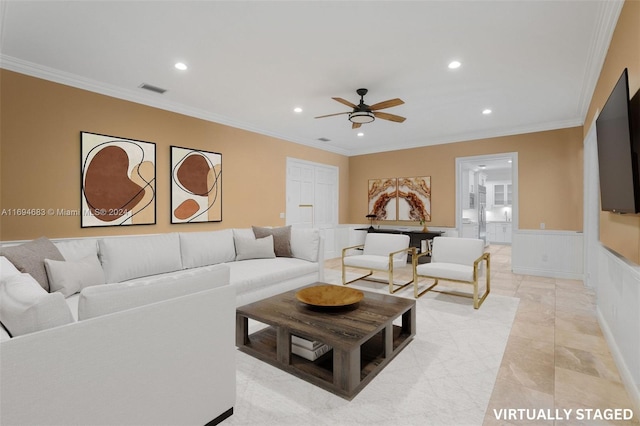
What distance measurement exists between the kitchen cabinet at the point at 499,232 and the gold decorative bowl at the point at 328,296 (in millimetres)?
9145

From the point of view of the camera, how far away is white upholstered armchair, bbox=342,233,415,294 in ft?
14.7

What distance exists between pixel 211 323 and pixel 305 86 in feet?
10.1

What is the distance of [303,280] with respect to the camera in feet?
13.8

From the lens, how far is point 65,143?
3502 mm

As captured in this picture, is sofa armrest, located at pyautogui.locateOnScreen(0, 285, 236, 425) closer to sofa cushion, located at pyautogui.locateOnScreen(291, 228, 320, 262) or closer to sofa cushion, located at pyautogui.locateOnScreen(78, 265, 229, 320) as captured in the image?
sofa cushion, located at pyautogui.locateOnScreen(78, 265, 229, 320)

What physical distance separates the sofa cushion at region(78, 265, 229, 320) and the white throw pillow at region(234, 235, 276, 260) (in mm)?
2488

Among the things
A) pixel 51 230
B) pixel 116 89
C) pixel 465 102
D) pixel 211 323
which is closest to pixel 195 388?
pixel 211 323

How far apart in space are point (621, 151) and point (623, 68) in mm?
762

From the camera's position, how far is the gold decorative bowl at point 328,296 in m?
2.53

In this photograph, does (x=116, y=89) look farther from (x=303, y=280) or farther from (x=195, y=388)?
(x=195, y=388)

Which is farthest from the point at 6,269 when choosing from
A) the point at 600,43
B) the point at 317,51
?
the point at 600,43

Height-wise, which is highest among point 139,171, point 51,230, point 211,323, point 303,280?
point 139,171

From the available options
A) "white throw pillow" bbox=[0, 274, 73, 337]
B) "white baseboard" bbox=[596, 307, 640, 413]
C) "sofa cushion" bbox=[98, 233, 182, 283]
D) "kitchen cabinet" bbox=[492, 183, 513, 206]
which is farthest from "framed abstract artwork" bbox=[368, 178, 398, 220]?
"white throw pillow" bbox=[0, 274, 73, 337]

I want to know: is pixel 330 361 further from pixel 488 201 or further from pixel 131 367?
pixel 488 201
